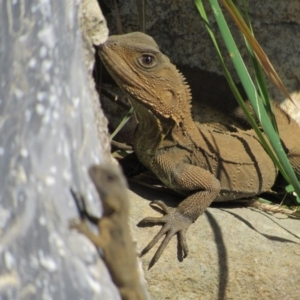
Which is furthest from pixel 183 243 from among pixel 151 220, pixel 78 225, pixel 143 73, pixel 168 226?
pixel 78 225

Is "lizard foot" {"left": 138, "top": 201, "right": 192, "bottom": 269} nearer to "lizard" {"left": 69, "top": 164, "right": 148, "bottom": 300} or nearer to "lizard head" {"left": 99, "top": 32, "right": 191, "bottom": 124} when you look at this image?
"lizard head" {"left": 99, "top": 32, "right": 191, "bottom": 124}

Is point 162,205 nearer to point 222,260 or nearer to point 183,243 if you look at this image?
point 183,243

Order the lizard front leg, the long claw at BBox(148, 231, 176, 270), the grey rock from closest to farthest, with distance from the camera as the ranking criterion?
the grey rock, the long claw at BBox(148, 231, 176, 270), the lizard front leg

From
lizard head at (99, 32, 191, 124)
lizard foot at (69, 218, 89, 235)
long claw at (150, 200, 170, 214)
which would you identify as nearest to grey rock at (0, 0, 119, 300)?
lizard foot at (69, 218, 89, 235)

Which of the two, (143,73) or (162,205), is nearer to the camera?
(143,73)

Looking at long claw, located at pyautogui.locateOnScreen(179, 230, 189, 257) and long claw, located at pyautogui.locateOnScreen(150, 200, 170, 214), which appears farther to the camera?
long claw, located at pyautogui.locateOnScreen(150, 200, 170, 214)

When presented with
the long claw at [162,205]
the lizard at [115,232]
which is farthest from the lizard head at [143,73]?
the lizard at [115,232]
